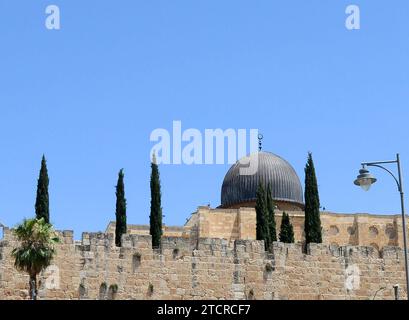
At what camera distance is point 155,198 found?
3788 cm

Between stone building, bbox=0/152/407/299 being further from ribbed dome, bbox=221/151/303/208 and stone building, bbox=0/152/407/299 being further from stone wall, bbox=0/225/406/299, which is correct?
ribbed dome, bbox=221/151/303/208

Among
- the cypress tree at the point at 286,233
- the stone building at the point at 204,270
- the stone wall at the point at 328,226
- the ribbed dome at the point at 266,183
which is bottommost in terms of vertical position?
the stone building at the point at 204,270

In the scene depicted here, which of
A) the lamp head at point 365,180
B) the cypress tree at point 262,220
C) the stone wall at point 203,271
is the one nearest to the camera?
the lamp head at point 365,180

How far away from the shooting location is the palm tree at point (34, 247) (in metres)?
29.9

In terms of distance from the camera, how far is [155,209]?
123ft

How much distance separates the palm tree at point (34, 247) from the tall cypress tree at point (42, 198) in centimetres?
466

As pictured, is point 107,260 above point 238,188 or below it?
below

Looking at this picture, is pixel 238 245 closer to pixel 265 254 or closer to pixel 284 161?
pixel 265 254

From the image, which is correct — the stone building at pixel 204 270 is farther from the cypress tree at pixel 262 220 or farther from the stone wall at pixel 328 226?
the stone wall at pixel 328 226

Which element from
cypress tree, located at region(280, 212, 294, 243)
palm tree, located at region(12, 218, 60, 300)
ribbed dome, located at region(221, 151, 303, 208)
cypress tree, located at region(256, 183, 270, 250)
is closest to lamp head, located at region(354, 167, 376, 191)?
palm tree, located at region(12, 218, 60, 300)

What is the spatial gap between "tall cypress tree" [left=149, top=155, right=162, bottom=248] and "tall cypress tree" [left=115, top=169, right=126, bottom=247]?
4.02 ft

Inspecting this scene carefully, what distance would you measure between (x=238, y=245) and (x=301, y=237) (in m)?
15.9

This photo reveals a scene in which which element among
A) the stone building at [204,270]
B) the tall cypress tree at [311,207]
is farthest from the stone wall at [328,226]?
the stone building at [204,270]
